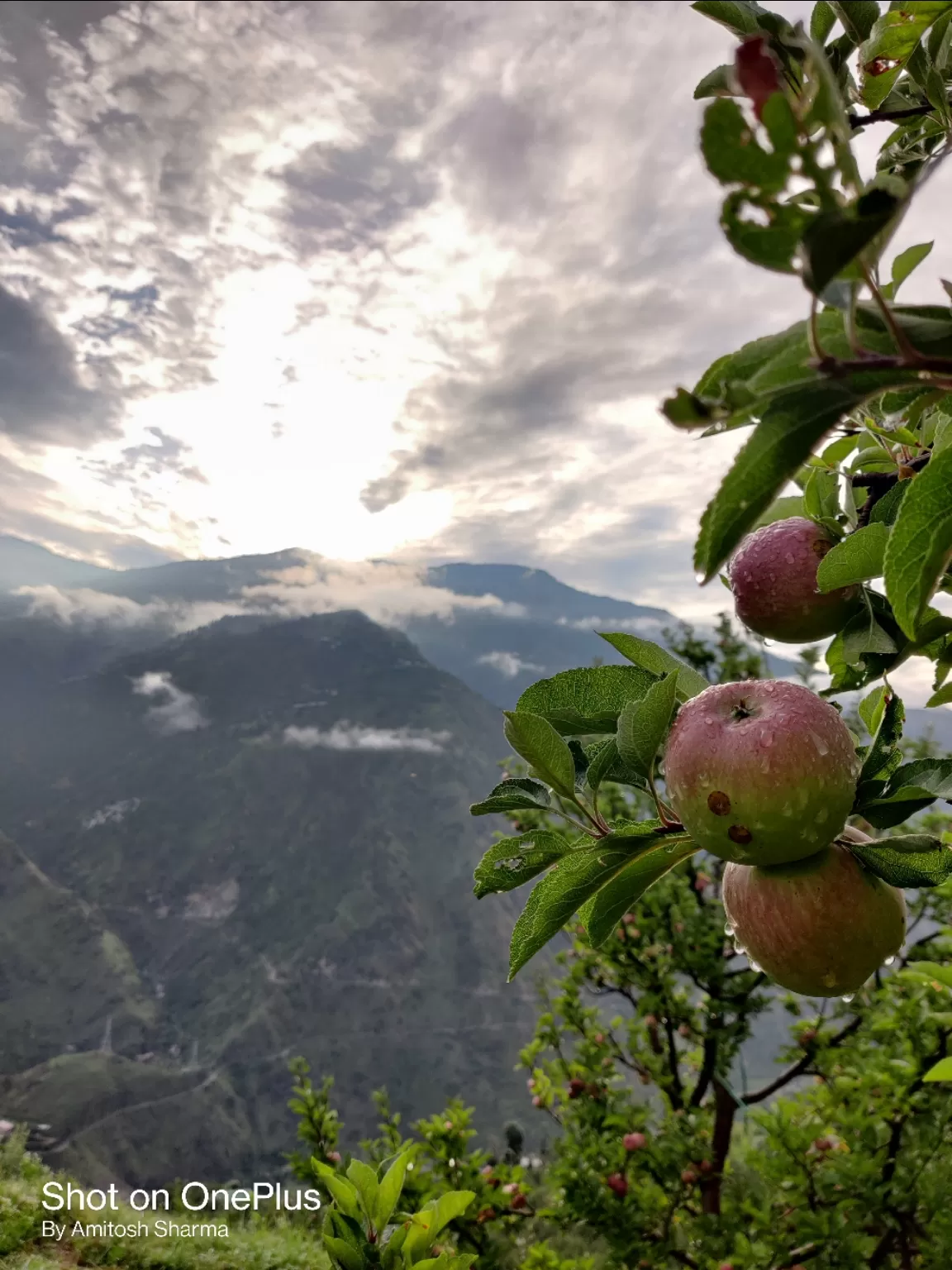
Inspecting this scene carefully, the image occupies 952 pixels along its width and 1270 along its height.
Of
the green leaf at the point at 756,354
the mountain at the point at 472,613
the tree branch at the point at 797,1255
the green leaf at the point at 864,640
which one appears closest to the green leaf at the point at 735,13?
the green leaf at the point at 756,354

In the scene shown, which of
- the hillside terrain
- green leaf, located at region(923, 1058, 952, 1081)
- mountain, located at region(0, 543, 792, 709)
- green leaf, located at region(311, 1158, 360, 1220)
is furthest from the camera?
mountain, located at region(0, 543, 792, 709)

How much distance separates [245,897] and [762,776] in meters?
115

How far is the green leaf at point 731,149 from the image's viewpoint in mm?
383

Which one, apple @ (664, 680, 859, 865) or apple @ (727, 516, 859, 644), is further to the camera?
apple @ (727, 516, 859, 644)

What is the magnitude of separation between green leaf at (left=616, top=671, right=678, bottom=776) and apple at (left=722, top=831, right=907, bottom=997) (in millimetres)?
198

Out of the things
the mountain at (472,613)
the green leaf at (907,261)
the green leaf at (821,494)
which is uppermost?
the mountain at (472,613)

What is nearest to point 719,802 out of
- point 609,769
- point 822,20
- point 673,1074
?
point 609,769

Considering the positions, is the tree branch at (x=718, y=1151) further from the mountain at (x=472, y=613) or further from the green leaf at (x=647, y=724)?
the mountain at (x=472, y=613)

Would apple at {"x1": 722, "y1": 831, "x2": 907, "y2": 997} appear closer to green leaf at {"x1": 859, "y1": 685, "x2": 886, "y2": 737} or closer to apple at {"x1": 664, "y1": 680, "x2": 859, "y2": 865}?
apple at {"x1": 664, "y1": 680, "x2": 859, "y2": 865}

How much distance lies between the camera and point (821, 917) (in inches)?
31.1

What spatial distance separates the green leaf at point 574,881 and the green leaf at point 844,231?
2.00 feet

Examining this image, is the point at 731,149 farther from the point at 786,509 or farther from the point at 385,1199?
the point at 385,1199

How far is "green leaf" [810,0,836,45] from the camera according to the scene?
34.9 inches

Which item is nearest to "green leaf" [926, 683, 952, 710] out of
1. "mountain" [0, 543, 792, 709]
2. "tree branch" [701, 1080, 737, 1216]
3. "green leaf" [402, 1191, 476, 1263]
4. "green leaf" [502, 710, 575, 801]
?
"green leaf" [502, 710, 575, 801]
